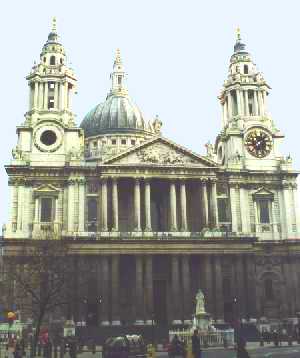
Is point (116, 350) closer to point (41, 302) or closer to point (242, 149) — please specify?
point (41, 302)

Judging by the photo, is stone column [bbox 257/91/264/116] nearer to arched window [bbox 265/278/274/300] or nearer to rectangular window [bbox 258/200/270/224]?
rectangular window [bbox 258/200/270/224]

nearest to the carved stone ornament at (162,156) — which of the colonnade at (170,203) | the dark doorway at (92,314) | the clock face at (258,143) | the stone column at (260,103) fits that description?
the colonnade at (170,203)

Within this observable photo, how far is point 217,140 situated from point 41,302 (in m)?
36.8

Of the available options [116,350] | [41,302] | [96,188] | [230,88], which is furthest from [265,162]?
[116,350]

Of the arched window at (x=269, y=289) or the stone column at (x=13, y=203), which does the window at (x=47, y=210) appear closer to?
the stone column at (x=13, y=203)

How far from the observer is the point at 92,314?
5588 centimetres

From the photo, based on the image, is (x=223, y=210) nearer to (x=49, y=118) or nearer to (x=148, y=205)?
(x=148, y=205)

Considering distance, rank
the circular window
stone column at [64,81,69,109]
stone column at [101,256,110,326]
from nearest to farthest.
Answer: stone column at [101,256,110,326] < the circular window < stone column at [64,81,69,109]

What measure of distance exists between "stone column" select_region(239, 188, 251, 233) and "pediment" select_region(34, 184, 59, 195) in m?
20.8

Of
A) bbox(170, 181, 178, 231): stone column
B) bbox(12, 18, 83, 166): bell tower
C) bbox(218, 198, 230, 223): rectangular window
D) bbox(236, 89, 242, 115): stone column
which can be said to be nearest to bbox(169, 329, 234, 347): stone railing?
bbox(170, 181, 178, 231): stone column

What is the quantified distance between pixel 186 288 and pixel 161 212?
1116 cm

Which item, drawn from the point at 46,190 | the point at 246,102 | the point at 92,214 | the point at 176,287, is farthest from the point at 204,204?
the point at 46,190

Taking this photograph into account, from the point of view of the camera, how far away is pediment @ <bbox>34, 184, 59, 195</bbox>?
200 feet

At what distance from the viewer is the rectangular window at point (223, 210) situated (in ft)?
207
